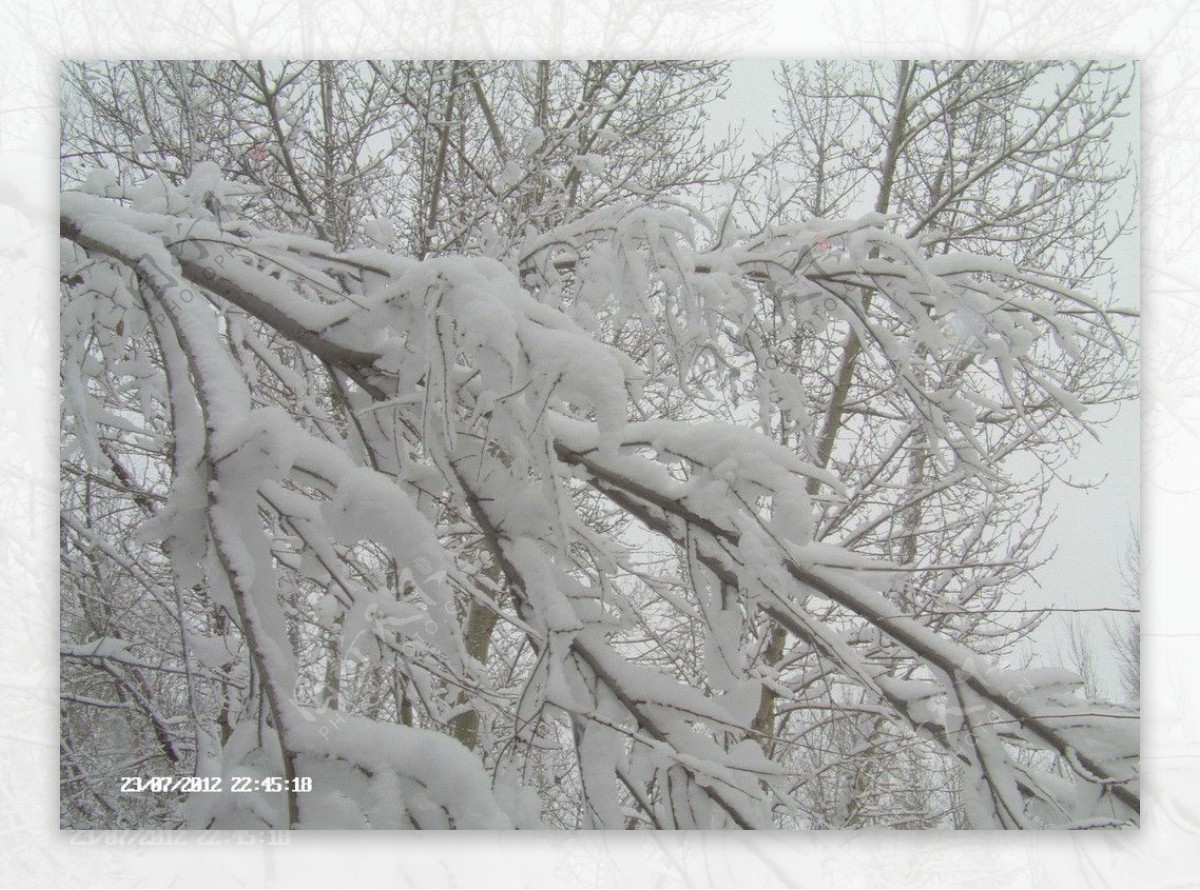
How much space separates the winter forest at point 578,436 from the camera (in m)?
0.85

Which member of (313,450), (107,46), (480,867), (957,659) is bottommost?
(480,867)

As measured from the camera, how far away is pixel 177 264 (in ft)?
3.15

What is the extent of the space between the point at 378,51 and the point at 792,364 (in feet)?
2.75

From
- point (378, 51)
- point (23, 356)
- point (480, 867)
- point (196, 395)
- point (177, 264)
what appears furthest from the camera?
point (378, 51)

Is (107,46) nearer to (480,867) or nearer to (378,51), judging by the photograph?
(378,51)

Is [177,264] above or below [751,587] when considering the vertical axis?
above

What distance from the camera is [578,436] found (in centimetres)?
97

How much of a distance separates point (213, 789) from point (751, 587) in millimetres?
602

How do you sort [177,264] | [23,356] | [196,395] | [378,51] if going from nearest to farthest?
[196,395]
[177,264]
[23,356]
[378,51]

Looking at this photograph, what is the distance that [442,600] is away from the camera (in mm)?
917

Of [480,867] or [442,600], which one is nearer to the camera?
[442,600]

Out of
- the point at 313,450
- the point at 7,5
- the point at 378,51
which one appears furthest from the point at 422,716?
the point at 7,5

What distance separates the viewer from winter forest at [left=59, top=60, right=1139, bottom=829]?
851 millimetres

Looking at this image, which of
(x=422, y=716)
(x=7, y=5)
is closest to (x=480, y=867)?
(x=422, y=716)
